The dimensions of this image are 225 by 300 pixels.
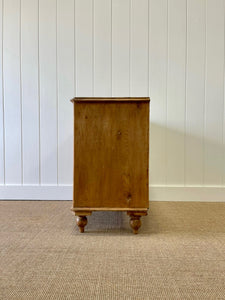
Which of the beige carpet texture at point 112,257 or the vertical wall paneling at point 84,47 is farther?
the vertical wall paneling at point 84,47

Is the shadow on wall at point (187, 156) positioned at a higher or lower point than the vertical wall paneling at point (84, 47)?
lower

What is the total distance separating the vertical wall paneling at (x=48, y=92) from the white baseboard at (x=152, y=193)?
0.08 metres

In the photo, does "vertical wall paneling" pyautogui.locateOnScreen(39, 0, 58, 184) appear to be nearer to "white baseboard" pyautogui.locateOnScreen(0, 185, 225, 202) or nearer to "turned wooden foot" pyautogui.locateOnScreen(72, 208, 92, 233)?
"white baseboard" pyautogui.locateOnScreen(0, 185, 225, 202)

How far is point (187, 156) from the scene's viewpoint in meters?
2.17

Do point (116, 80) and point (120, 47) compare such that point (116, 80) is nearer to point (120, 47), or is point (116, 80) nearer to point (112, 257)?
point (120, 47)

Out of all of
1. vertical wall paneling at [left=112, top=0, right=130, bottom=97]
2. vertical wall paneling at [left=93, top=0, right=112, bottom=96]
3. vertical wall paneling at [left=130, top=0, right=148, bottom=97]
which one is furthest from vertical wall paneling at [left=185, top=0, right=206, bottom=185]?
vertical wall paneling at [left=93, top=0, right=112, bottom=96]

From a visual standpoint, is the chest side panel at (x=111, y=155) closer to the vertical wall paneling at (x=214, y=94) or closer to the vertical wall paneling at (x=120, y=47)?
the vertical wall paneling at (x=120, y=47)

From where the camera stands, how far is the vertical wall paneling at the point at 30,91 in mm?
2176

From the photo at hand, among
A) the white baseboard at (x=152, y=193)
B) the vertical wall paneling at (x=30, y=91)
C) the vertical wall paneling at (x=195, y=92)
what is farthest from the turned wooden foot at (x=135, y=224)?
the vertical wall paneling at (x=30, y=91)

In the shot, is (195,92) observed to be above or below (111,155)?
above

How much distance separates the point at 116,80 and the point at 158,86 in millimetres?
318

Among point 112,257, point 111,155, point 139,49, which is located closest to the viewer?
point 112,257

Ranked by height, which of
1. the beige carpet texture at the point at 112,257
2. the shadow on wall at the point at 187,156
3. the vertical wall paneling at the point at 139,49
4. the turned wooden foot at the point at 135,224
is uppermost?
the vertical wall paneling at the point at 139,49

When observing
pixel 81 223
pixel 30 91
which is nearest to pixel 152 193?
pixel 81 223
